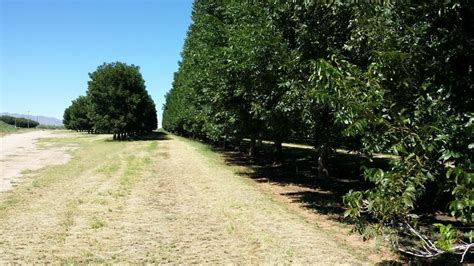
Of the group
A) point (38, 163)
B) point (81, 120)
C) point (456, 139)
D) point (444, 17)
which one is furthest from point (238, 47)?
point (81, 120)

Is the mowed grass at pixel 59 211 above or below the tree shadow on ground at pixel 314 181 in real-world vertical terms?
below

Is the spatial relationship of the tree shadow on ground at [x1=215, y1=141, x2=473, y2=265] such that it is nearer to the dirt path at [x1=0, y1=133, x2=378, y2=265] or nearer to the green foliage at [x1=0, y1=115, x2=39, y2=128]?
the dirt path at [x1=0, y1=133, x2=378, y2=265]

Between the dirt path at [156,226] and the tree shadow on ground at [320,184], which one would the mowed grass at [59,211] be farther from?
the tree shadow on ground at [320,184]

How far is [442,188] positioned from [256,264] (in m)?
3.84

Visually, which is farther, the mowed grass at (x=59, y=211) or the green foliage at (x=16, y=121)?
the green foliage at (x=16, y=121)

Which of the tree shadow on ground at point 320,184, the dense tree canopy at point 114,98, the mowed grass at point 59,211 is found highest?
the dense tree canopy at point 114,98

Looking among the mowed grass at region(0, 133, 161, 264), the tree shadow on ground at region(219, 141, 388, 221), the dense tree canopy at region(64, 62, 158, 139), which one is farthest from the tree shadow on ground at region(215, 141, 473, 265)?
the dense tree canopy at region(64, 62, 158, 139)

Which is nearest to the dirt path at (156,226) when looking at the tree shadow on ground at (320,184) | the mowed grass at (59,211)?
the mowed grass at (59,211)

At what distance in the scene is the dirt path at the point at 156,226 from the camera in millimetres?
7738

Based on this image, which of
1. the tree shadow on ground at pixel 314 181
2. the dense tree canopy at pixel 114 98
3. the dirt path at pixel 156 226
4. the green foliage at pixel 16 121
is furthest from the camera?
the green foliage at pixel 16 121

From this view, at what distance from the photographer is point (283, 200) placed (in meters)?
14.4

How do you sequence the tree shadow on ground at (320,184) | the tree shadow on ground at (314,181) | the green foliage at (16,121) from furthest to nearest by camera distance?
the green foliage at (16,121) → the tree shadow on ground at (314,181) → the tree shadow on ground at (320,184)

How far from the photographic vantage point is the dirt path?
25.4ft

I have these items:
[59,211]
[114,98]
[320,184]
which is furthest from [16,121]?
[59,211]
